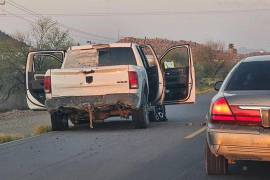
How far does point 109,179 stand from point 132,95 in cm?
618

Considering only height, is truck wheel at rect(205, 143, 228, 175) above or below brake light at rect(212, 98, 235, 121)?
below

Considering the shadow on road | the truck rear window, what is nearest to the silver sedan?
the shadow on road

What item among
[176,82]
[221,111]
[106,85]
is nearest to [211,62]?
[176,82]

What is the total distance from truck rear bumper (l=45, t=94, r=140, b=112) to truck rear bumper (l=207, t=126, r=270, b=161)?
22.9 feet

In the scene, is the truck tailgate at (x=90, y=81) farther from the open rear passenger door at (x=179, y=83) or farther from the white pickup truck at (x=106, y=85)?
the open rear passenger door at (x=179, y=83)

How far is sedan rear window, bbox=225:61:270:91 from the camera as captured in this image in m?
7.97

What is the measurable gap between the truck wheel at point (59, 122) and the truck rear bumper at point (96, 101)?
668 millimetres

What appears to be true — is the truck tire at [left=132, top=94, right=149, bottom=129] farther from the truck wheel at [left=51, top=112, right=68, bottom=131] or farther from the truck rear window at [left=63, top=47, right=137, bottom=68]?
the truck wheel at [left=51, top=112, right=68, bottom=131]

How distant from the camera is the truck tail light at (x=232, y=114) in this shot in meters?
7.29

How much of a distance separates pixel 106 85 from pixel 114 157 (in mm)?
4392

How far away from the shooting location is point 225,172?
823cm

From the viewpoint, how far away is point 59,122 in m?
15.5

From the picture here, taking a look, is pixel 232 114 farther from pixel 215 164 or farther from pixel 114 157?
pixel 114 157

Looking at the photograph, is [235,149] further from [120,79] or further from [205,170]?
[120,79]
